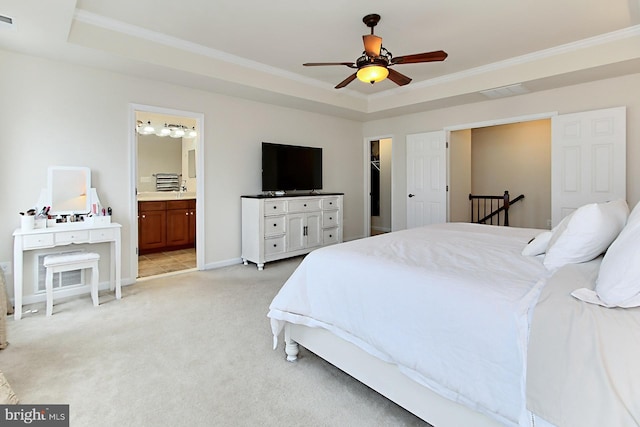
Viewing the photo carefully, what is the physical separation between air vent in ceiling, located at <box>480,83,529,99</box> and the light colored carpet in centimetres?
401

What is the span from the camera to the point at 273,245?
4691mm

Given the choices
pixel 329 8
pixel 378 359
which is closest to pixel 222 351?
pixel 378 359

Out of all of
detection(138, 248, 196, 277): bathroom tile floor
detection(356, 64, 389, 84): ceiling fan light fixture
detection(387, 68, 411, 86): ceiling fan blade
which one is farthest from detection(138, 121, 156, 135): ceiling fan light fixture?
detection(387, 68, 411, 86): ceiling fan blade

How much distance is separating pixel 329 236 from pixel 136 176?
2.88 m

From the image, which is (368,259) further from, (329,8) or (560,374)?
(329,8)

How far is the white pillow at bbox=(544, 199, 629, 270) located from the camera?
1588 mm

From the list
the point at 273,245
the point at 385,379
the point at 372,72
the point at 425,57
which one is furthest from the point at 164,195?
the point at 385,379

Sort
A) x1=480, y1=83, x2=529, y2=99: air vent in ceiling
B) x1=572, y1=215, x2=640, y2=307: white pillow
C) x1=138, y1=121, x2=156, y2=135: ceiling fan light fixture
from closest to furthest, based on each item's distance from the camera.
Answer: x1=572, y1=215, x2=640, y2=307: white pillow
x1=480, y1=83, x2=529, y2=99: air vent in ceiling
x1=138, y1=121, x2=156, y2=135: ceiling fan light fixture

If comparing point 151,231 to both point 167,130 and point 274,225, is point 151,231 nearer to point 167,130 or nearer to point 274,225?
point 167,130

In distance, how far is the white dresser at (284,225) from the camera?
4.56m

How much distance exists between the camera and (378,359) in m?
1.68

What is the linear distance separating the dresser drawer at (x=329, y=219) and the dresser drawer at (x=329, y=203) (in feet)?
0.27

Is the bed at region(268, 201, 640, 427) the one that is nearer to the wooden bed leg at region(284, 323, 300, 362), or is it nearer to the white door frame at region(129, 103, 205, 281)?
the wooden bed leg at region(284, 323, 300, 362)

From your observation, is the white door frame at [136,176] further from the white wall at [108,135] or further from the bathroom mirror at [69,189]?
the bathroom mirror at [69,189]
